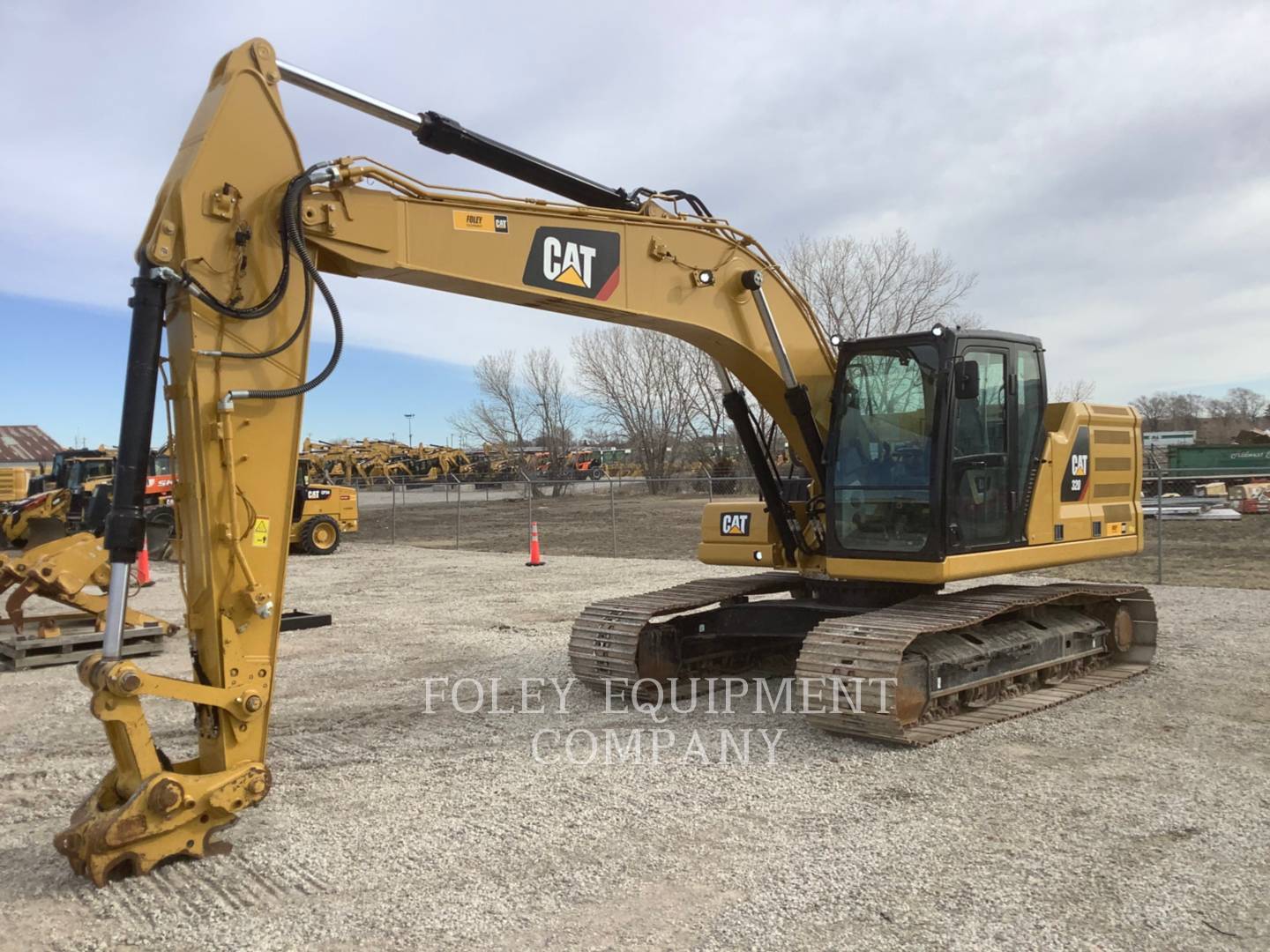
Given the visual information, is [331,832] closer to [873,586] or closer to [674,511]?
[873,586]

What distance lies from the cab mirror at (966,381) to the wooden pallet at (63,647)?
287 inches

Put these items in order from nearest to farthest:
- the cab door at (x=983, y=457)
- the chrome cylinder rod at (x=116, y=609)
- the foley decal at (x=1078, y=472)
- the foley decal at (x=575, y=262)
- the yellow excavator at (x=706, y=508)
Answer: the chrome cylinder rod at (x=116, y=609), the yellow excavator at (x=706, y=508), the foley decal at (x=575, y=262), the cab door at (x=983, y=457), the foley decal at (x=1078, y=472)

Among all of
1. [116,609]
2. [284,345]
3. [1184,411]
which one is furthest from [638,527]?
[1184,411]

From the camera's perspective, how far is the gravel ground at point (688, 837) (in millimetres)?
3705

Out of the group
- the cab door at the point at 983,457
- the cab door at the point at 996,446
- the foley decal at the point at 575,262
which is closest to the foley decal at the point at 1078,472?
the cab door at the point at 996,446

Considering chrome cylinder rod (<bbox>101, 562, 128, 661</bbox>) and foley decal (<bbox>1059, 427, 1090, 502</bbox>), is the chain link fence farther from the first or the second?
chrome cylinder rod (<bbox>101, 562, 128, 661</bbox>)

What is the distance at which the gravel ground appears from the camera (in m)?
3.71

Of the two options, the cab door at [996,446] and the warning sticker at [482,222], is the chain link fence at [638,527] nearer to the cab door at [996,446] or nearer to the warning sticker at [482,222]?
the cab door at [996,446]

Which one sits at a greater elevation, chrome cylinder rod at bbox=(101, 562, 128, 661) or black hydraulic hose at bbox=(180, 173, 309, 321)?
black hydraulic hose at bbox=(180, 173, 309, 321)

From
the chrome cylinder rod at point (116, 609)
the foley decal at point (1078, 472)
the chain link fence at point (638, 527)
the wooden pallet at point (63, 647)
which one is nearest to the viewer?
the chrome cylinder rod at point (116, 609)

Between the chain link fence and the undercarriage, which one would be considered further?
the chain link fence

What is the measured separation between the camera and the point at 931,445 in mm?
6445

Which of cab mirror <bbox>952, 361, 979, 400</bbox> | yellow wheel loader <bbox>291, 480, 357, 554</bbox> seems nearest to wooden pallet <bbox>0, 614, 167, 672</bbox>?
cab mirror <bbox>952, 361, 979, 400</bbox>

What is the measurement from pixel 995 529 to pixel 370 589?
9970mm
